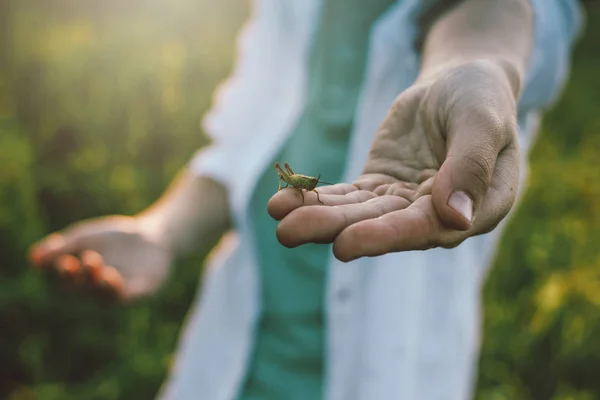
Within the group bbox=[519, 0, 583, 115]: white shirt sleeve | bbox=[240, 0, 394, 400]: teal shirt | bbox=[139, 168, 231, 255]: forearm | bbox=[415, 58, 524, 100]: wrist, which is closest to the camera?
bbox=[415, 58, 524, 100]: wrist

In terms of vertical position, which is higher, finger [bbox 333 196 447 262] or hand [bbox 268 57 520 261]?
hand [bbox 268 57 520 261]

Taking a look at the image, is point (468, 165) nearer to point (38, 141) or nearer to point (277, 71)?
point (277, 71)

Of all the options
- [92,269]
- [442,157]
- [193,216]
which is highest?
[193,216]

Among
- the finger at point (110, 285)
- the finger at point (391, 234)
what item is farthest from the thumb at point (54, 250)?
the finger at point (391, 234)

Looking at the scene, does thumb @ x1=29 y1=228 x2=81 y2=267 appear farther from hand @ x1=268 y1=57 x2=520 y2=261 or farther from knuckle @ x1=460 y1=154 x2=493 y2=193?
knuckle @ x1=460 y1=154 x2=493 y2=193

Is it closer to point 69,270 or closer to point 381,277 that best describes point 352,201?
point 381,277

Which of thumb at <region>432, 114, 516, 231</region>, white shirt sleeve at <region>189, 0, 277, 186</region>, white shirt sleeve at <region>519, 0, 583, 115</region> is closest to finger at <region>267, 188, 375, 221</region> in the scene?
thumb at <region>432, 114, 516, 231</region>

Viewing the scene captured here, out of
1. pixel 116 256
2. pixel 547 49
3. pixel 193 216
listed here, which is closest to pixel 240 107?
pixel 193 216

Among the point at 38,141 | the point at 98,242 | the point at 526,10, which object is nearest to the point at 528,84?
the point at 526,10

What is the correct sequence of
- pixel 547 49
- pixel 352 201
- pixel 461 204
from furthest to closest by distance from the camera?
pixel 547 49 < pixel 352 201 < pixel 461 204
